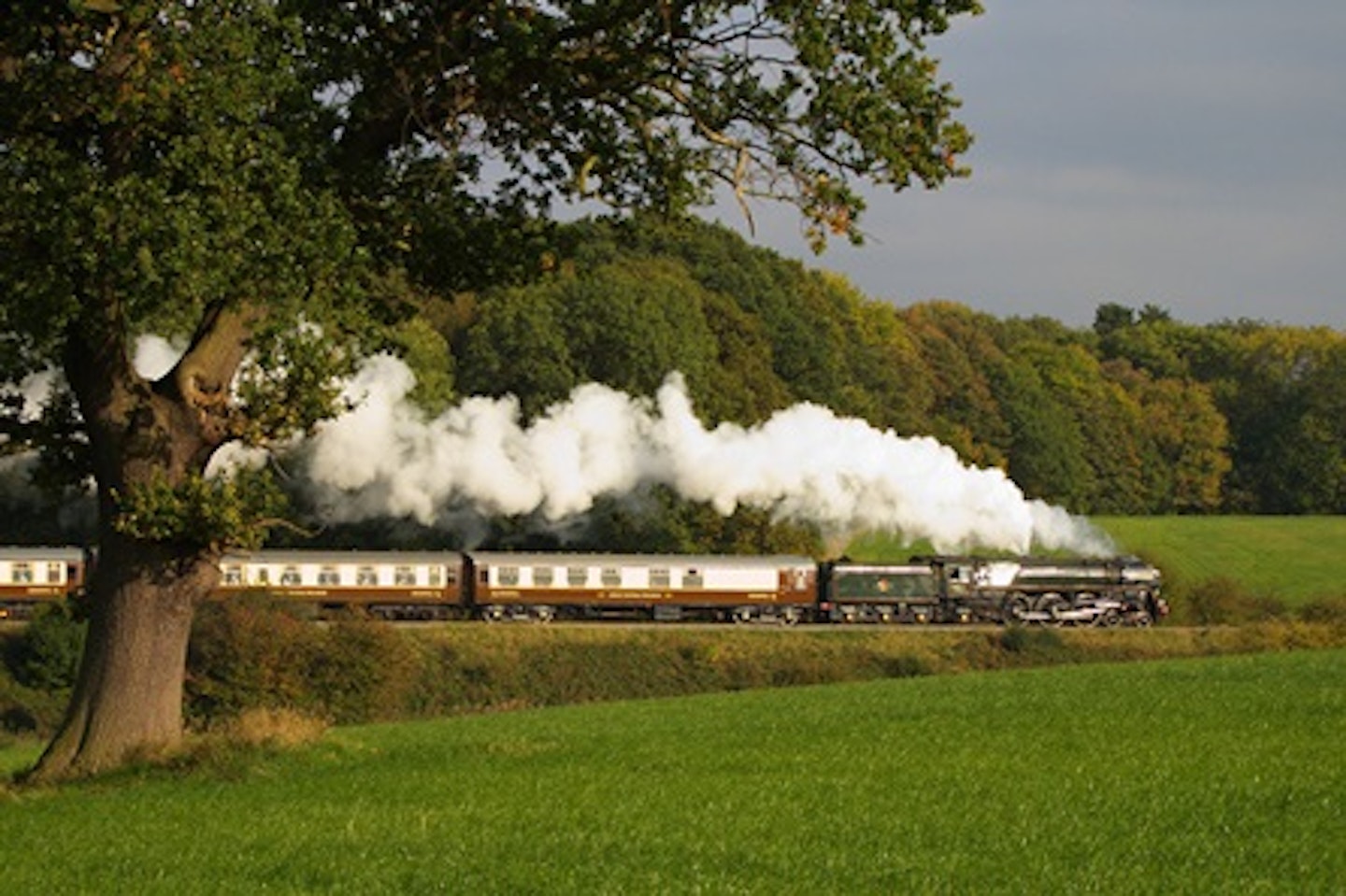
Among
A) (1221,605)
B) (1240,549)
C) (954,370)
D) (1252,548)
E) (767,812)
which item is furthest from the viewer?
(954,370)

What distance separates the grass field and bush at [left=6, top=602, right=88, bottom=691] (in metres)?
30.6

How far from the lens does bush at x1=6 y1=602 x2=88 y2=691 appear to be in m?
51.3

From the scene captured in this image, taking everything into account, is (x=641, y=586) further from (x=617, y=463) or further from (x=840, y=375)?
(x=840, y=375)

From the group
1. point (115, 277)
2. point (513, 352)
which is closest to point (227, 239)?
point (115, 277)


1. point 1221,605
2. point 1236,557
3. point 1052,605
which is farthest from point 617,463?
point 1236,557

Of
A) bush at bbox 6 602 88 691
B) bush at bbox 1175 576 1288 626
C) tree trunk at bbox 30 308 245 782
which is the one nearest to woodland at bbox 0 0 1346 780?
tree trunk at bbox 30 308 245 782

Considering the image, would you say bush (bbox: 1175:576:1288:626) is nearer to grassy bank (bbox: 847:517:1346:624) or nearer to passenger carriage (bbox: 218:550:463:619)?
grassy bank (bbox: 847:517:1346:624)

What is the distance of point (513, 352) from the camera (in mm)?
71812

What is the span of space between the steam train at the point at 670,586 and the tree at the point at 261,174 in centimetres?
3533

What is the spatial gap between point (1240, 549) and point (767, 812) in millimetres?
83470

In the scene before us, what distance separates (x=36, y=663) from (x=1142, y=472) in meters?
77.8

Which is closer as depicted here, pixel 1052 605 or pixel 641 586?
pixel 641 586

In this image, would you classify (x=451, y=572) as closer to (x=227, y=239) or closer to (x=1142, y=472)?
(x=227, y=239)

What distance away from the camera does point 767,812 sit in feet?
51.8
